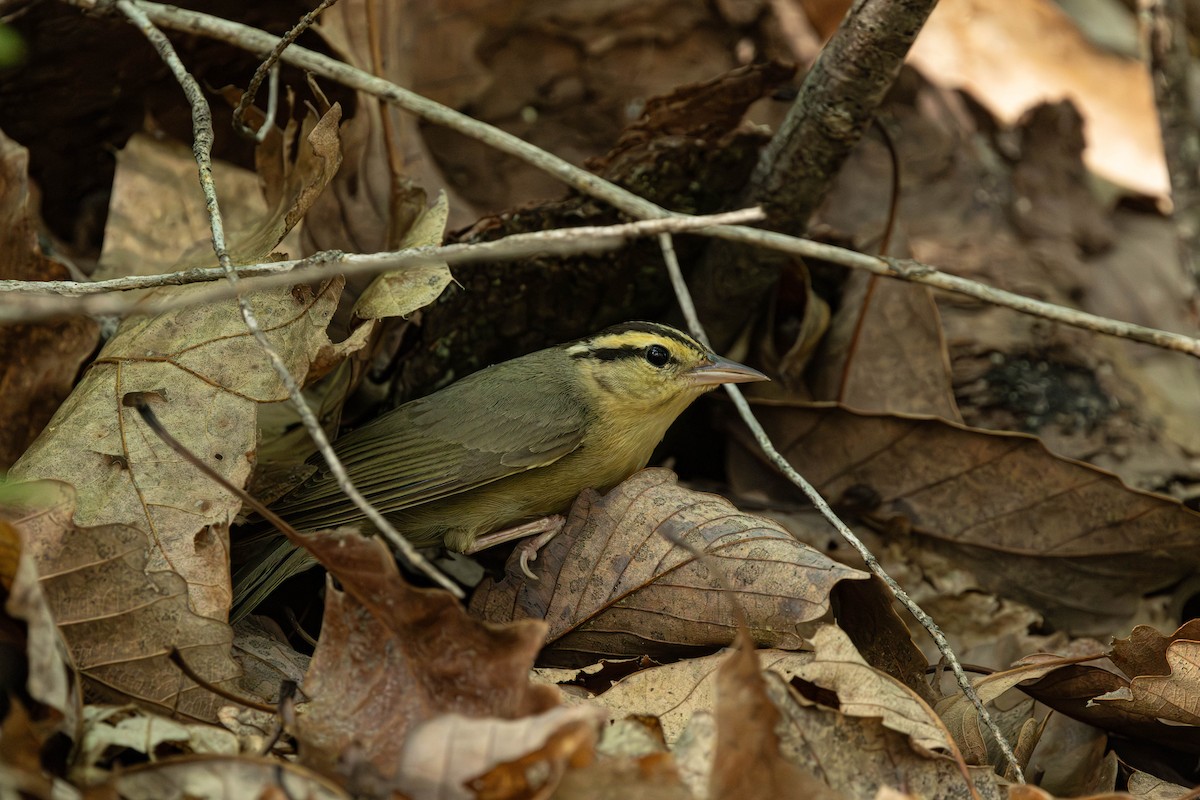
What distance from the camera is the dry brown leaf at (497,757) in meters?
2.23

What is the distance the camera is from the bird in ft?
13.1

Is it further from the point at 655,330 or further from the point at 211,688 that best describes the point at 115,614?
the point at 655,330

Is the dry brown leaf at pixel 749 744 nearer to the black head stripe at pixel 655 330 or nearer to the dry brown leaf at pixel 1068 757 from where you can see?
the dry brown leaf at pixel 1068 757

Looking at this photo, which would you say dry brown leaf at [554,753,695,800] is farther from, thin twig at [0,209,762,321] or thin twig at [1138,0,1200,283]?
thin twig at [1138,0,1200,283]

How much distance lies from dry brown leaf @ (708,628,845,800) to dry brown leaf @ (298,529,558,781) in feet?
1.36

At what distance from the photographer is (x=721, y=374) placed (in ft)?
13.8

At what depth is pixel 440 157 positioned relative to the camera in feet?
18.6

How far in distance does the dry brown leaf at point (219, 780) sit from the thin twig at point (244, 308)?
0.49m

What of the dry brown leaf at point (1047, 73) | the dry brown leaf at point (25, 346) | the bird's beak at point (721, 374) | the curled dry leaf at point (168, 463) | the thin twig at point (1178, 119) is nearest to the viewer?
the curled dry leaf at point (168, 463)

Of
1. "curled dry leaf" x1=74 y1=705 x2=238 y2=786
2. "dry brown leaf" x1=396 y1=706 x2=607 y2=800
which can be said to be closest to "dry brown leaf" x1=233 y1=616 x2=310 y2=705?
"curled dry leaf" x1=74 y1=705 x2=238 y2=786

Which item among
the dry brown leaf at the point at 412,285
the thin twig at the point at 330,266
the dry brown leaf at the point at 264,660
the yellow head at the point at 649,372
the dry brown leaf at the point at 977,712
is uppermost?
the thin twig at the point at 330,266

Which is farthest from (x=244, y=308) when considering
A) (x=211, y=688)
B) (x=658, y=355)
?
(x=658, y=355)

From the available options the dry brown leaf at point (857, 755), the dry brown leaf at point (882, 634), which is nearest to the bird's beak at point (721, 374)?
the dry brown leaf at point (882, 634)

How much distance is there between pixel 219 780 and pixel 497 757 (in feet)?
1.98
